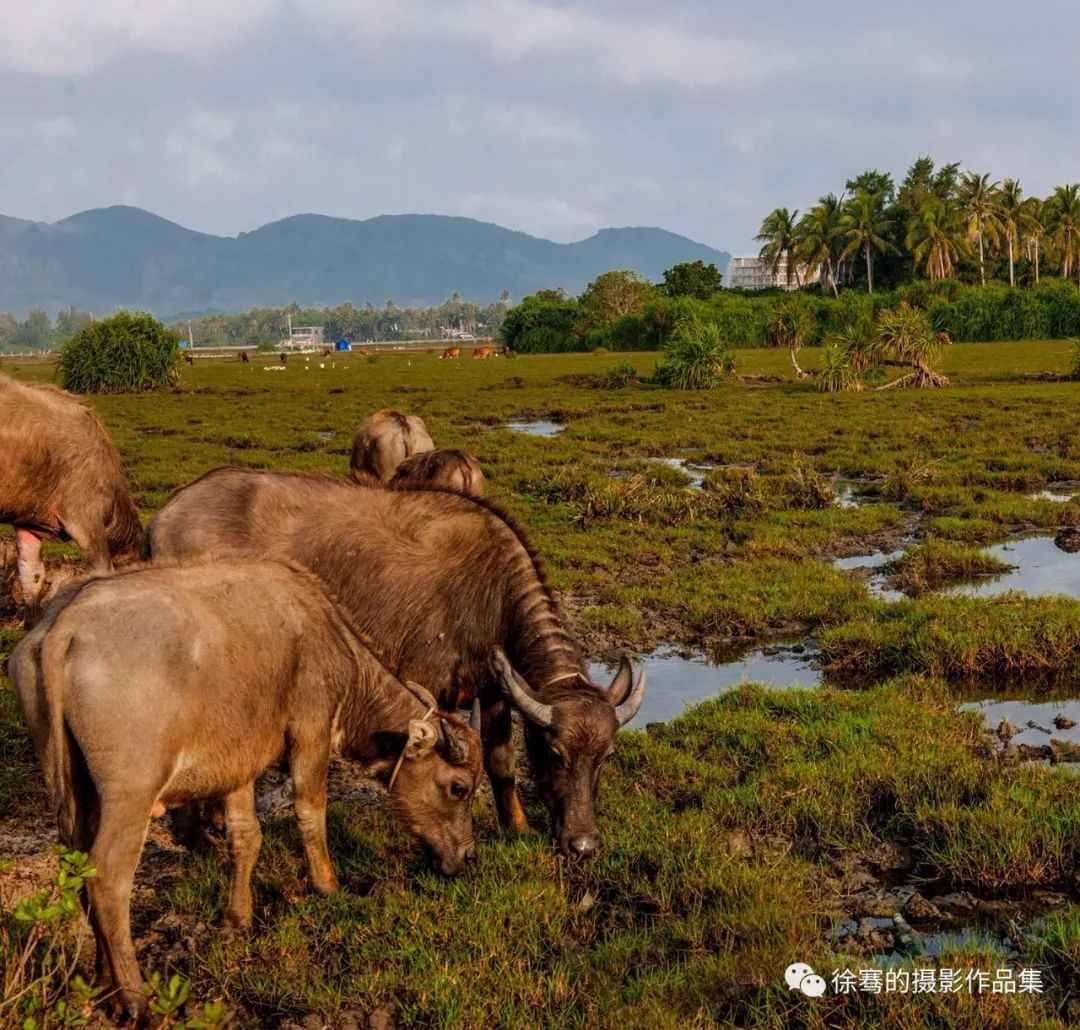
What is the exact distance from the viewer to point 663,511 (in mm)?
14023

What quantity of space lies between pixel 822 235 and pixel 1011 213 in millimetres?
15298

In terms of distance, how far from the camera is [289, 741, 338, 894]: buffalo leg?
454cm

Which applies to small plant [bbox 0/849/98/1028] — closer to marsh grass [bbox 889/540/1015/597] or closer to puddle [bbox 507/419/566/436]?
marsh grass [bbox 889/540/1015/597]

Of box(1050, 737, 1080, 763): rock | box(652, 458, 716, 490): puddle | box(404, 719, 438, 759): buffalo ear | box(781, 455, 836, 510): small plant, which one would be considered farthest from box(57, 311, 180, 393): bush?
box(1050, 737, 1080, 763): rock

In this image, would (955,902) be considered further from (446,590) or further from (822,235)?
(822,235)

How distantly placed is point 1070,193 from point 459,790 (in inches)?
3513

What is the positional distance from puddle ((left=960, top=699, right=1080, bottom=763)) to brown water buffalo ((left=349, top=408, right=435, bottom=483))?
7.20 meters

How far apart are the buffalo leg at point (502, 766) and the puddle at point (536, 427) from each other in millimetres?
18547

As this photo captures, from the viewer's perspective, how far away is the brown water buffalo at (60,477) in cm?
810

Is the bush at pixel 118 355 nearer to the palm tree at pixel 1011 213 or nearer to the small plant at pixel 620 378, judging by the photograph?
Answer: the small plant at pixel 620 378

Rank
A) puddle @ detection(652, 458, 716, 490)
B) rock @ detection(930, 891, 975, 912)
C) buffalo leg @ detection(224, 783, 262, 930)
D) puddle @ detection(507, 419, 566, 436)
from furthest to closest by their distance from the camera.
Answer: puddle @ detection(507, 419, 566, 436), puddle @ detection(652, 458, 716, 490), rock @ detection(930, 891, 975, 912), buffalo leg @ detection(224, 783, 262, 930)

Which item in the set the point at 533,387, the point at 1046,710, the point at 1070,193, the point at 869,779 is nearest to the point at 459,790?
the point at 869,779

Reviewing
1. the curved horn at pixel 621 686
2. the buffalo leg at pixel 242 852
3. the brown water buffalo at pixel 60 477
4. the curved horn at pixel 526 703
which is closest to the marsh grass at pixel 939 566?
the curved horn at pixel 621 686

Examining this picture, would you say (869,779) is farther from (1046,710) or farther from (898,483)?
(898,483)
